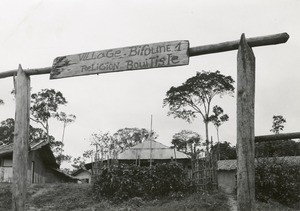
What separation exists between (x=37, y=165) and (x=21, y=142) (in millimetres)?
22408

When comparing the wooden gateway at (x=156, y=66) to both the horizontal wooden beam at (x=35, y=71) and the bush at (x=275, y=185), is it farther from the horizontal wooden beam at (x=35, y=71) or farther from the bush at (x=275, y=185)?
the bush at (x=275, y=185)

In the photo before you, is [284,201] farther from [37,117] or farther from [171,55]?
[37,117]

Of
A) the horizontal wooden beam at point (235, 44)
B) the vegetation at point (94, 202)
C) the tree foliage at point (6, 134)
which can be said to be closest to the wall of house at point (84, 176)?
the tree foliage at point (6, 134)

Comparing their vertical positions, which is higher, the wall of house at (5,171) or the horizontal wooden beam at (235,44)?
the horizontal wooden beam at (235,44)

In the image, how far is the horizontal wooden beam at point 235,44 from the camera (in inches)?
141

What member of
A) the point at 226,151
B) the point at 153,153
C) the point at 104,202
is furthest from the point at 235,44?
the point at 226,151

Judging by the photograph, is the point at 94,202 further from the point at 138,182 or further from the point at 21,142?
the point at 21,142

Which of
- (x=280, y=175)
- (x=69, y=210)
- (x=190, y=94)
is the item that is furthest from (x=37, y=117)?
(x=280, y=175)

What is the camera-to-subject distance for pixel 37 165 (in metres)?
25.8

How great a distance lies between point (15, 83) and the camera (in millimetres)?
4934

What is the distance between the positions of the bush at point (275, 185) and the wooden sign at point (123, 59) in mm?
14480

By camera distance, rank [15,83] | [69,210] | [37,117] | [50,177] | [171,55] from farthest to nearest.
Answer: [37,117], [50,177], [69,210], [15,83], [171,55]

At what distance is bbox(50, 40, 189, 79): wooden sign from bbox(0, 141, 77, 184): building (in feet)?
61.5

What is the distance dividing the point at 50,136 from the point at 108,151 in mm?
25304
